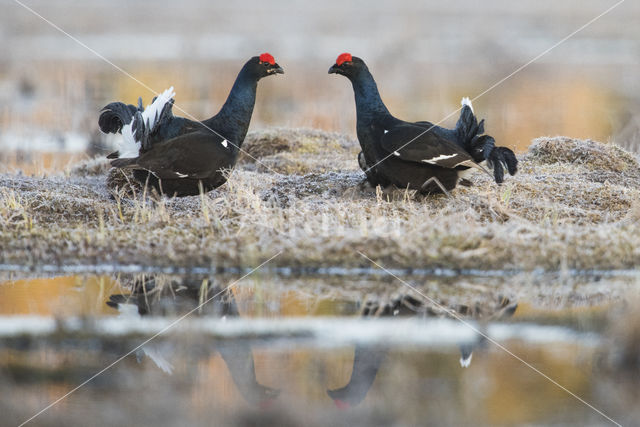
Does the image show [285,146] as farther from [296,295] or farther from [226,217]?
[296,295]

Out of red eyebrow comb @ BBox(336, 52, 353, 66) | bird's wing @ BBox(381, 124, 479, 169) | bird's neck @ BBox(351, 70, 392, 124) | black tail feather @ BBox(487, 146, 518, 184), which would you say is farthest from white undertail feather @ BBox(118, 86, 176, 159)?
black tail feather @ BBox(487, 146, 518, 184)

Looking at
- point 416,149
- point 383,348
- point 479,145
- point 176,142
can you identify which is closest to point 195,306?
point 383,348

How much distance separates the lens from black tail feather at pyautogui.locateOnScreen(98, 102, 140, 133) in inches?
321

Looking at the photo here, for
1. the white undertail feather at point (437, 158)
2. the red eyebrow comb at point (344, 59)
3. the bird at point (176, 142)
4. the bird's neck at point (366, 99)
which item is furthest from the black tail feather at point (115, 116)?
the white undertail feather at point (437, 158)

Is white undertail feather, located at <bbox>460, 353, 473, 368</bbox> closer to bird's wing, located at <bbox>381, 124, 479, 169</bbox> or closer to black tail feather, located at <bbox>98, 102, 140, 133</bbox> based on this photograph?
bird's wing, located at <bbox>381, 124, 479, 169</bbox>

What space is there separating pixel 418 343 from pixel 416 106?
12352 millimetres

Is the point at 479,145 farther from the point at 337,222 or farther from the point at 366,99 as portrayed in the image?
the point at 337,222

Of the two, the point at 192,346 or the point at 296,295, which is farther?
the point at 296,295

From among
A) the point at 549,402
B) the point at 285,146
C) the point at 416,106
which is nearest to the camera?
the point at 549,402

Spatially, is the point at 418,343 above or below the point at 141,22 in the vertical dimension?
below

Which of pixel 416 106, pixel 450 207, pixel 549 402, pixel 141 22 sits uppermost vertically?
pixel 141 22

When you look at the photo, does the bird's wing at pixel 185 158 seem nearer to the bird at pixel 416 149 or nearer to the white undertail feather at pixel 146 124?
→ the white undertail feather at pixel 146 124

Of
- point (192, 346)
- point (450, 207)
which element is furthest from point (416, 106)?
point (192, 346)

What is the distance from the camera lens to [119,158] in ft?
25.3
